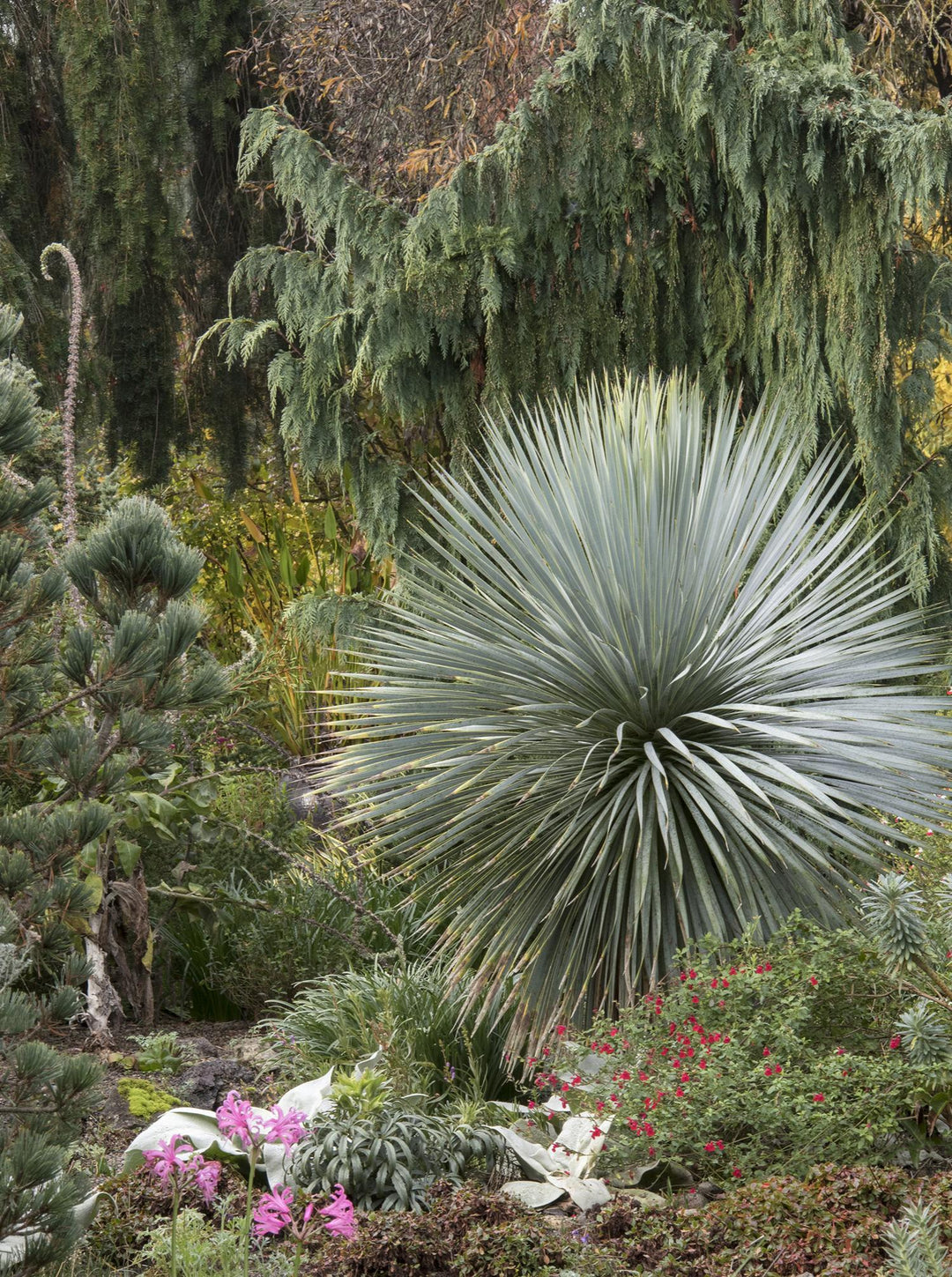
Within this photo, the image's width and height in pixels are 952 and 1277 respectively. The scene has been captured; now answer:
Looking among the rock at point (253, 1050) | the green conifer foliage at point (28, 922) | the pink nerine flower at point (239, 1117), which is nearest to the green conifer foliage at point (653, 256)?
the rock at point (253, 1050)

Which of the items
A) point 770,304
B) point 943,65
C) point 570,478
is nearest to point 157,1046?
point 570,478

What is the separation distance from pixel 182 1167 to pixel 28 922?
1130mm

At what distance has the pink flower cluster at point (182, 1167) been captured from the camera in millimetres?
2414

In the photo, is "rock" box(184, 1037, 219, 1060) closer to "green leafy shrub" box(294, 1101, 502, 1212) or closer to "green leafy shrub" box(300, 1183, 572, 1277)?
"green leafy shrub" box(294, 1101, 502, 1212)

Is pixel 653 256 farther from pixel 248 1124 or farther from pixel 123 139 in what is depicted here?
pixel 248 1124

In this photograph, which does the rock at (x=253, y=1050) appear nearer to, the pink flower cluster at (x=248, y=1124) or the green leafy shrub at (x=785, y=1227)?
the green leafy shrub at (x=785, y=1227)

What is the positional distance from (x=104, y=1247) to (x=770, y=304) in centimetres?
466

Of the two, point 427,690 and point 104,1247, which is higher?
point 427,690

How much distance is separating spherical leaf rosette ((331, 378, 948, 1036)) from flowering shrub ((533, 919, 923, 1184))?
354mm

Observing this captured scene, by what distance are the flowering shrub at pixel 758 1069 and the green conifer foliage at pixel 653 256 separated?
2718mm

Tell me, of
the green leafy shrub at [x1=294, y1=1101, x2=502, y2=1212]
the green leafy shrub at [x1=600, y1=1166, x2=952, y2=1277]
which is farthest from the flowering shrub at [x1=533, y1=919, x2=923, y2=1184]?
the green leafy shrub at [x1=294, y1=1101, x2=502, y2=1212]

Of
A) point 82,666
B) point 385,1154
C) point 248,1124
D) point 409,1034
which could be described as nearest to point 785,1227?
point 385,1154

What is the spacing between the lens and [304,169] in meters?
5.70

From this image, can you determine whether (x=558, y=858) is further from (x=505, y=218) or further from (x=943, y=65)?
(x=943, y=65)
